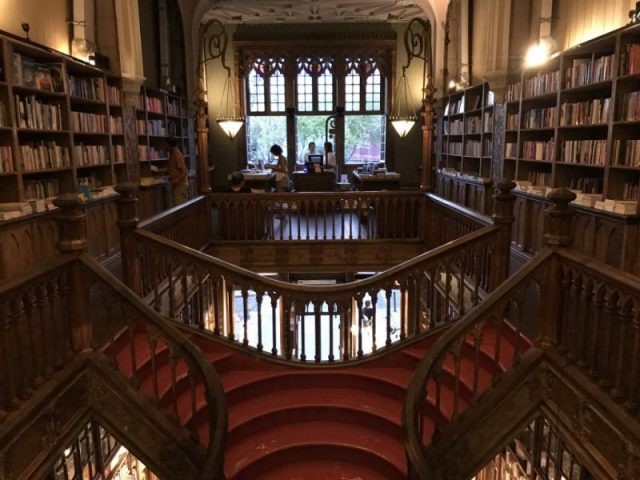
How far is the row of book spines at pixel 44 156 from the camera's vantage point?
18.3 feet

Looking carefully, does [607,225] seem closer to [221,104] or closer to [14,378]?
[14,378]

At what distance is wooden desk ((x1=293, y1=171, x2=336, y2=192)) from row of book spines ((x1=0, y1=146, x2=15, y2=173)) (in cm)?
605

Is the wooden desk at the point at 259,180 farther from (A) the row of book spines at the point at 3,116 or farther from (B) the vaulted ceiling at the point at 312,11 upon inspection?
(A) the row of book spines at the point at 3,116

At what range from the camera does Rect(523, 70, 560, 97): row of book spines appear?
21.6 feet

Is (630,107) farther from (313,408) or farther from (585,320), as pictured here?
(313,408)

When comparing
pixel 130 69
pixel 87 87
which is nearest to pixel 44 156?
pixel 87 87

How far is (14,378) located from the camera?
302 centimetres

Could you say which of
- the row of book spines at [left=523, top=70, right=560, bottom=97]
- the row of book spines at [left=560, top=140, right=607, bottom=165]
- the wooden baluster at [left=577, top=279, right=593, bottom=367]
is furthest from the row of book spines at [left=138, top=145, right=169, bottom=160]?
the wooden baluster at [left=577, top=279, right=593, bottom=367]

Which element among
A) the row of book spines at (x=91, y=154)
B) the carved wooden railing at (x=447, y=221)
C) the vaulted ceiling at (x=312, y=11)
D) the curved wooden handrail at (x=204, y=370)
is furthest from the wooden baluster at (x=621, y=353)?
the vaulted ceiling at (x=312, y=11)

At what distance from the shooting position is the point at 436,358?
130 inches

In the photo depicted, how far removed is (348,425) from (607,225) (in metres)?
3.25

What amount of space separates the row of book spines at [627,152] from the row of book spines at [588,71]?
2.36ft

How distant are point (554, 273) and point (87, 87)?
623 cm

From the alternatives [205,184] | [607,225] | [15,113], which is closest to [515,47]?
[607,225]
